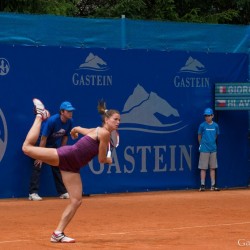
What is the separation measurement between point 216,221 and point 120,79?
5171 millimetres

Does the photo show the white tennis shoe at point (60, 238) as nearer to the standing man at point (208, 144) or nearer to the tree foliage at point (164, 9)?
the standing man at point (208, 144)

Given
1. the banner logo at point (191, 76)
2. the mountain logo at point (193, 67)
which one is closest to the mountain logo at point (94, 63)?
the banner logo at point (191, 76)

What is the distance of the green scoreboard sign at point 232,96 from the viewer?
18797mm

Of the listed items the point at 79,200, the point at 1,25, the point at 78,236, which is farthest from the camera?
the point at 1,25

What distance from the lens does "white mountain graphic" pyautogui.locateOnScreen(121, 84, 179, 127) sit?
704 inches

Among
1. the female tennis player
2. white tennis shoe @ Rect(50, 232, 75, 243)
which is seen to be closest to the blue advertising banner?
the female tennis player

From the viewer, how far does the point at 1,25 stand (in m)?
16.6

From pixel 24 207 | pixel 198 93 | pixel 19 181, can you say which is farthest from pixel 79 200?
pixel 198 93

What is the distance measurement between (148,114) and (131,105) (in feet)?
1.51

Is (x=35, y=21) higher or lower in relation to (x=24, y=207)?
higher

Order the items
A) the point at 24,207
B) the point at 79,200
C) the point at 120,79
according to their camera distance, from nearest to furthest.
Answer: the point at 79,200 < the point at 24,207 < the point at 120,79

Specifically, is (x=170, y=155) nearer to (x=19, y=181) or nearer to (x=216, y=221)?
(x=19, y=181)

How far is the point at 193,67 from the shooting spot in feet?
61.7

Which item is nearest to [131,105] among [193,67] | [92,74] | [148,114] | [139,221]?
[148,114]
